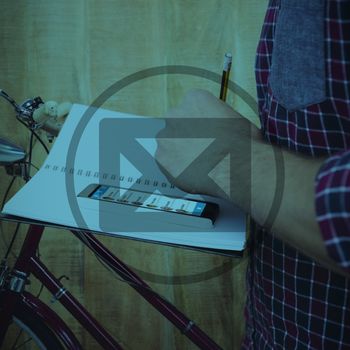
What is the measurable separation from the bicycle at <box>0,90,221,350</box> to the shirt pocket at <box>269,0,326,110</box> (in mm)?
524

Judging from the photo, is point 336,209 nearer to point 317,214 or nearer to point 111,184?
point 317,214

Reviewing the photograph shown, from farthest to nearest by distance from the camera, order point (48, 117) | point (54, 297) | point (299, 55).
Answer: point (54, 297)
point (48, 117)
point (299, 55)

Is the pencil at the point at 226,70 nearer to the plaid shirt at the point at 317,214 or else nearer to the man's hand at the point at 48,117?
the plaid shirt at the point at 317,214

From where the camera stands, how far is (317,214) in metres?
0.28

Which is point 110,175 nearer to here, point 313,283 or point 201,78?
point 313,283

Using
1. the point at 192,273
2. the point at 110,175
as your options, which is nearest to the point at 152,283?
the point at 192,273

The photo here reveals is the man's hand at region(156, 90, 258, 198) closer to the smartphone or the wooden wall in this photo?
the smartphone

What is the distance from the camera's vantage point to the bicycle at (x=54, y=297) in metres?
0.84

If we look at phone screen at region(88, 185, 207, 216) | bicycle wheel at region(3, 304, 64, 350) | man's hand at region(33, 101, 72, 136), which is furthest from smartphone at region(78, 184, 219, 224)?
bicycle wheel at region(3, 304, 64, 350)

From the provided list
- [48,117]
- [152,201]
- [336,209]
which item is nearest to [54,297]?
[48,117]

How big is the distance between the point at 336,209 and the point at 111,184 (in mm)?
323

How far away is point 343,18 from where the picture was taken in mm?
327

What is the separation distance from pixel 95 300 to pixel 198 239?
864 millimetres

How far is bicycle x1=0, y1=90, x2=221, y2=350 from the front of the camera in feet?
2.75
